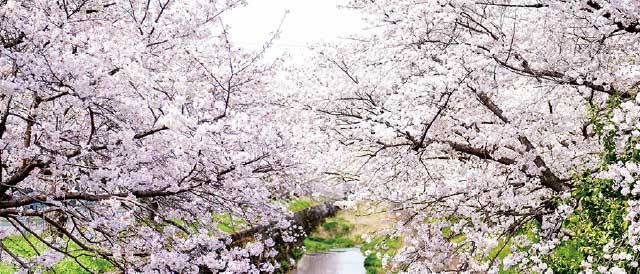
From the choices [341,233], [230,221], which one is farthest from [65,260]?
[341,233]

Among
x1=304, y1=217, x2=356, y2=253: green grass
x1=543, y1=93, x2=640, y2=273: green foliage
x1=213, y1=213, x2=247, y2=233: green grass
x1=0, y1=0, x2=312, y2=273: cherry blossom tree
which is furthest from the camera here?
x1=304, y1=217, x2=356, y2=253: green grass

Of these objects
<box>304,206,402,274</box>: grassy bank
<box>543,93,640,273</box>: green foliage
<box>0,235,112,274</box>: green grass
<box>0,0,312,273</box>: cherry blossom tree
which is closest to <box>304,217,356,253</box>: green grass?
<box>304,206,402,274</box>: grassy bank

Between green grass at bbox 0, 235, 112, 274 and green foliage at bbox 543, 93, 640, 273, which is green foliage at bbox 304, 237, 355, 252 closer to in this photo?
green grass at bbox 0, 235, 112, 274

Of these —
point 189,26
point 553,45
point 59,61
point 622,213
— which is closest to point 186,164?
point 59,61

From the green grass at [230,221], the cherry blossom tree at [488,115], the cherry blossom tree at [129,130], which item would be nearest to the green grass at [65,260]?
the green grass at [230,221]

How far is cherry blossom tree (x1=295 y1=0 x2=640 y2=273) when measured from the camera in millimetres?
7023

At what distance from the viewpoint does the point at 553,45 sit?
25.7 ft

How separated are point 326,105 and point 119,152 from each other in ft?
16.5

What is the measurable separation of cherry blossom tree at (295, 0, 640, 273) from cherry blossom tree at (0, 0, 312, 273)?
87.4 inches

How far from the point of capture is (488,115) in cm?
915

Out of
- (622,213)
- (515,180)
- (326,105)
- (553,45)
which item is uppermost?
(326,105)

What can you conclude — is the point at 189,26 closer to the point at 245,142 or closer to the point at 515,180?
the point at 245,142

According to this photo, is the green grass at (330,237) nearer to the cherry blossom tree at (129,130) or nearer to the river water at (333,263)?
→ the river water at (333,263)

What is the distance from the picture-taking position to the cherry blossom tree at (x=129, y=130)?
15.5 feet
